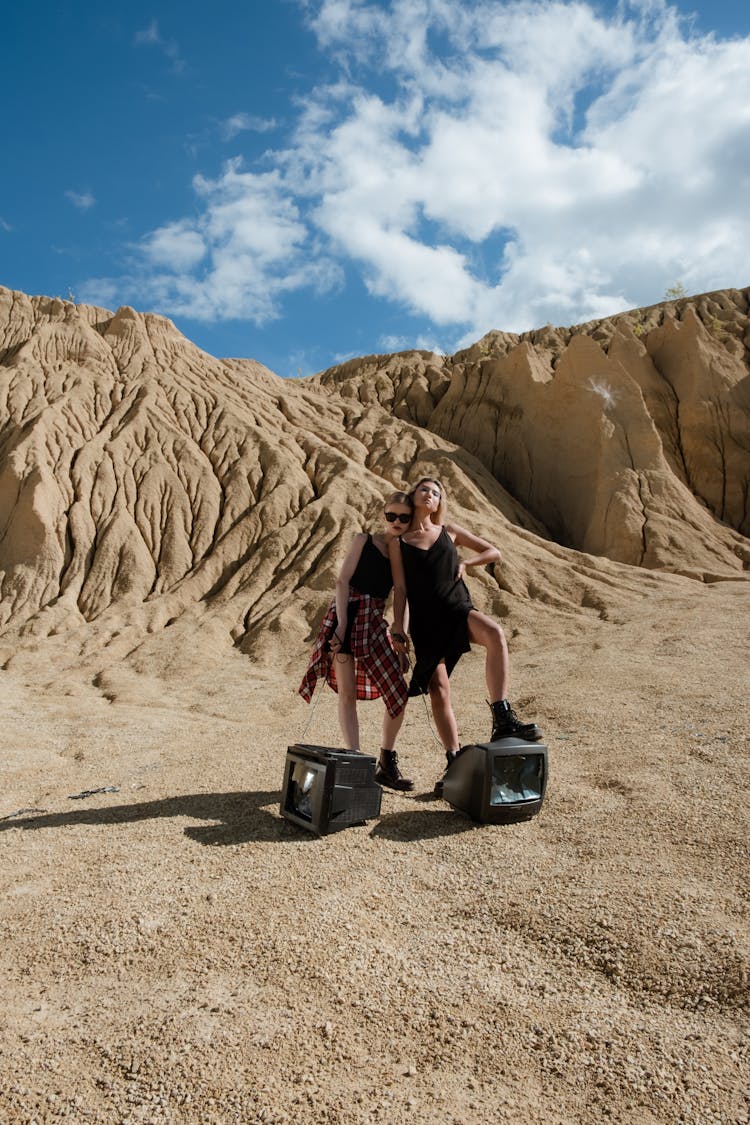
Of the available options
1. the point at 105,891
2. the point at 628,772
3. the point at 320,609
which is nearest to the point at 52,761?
the point at 105,891

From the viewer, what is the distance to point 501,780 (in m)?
4.30

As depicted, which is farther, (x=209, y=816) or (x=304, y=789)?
(x=209, y=816)

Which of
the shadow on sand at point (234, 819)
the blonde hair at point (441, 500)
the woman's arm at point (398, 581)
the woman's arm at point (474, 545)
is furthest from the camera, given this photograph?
the woman's arm at point (474, 545)

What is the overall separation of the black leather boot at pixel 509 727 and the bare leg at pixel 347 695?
0.99m

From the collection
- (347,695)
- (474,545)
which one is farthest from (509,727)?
(474,545)

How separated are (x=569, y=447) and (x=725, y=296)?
20086 millimetres

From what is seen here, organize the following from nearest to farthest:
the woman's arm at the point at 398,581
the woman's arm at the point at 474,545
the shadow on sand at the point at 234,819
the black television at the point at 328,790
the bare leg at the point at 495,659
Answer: the black television at the point at 328,790
the shadow on sand at the point at 234,819
the bare leg at the point at 495,659
the woman's arm at the point at 398,581
the woman's arm at the point at 474,545

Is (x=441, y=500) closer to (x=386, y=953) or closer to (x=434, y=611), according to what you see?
(x=434, y=611)

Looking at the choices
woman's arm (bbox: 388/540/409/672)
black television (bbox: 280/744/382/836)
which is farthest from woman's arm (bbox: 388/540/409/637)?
black television (bbox: 280/744/382/836)

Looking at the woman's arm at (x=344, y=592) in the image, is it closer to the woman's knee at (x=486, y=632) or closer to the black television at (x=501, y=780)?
the woman's knee at (x=486, y=632)

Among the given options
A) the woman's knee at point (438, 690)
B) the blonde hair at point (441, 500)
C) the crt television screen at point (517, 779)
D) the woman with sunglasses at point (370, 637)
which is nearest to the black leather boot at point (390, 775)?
the woman with sunglasses at point (370, 637)

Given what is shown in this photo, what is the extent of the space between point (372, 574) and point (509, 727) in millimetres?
1393

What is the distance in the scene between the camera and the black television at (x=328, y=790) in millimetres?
4211

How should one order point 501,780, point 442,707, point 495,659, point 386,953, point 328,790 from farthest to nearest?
1. point 442,707
2. point 495,659
3. point 501,780
4. point 328,790
5. point 386,953
